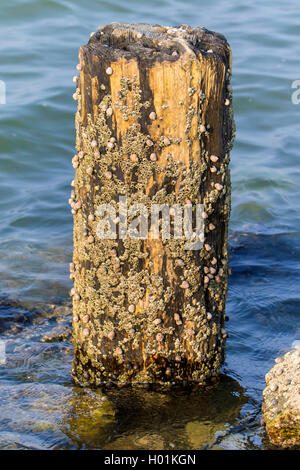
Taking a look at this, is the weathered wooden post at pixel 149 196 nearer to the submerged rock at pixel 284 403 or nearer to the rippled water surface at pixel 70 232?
the rippled water surface at pixel 70 232

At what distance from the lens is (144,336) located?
3.78 meters

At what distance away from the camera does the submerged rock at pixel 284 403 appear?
339cm

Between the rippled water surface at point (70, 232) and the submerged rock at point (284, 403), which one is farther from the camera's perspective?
the rippled water surface at point (70, 232)

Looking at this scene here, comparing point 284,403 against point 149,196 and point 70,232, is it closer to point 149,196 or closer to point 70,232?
point 149,196

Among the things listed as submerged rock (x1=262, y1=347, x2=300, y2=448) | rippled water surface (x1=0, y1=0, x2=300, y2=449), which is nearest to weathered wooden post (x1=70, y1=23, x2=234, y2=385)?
rippled water surface (x1=0, y1=0, x2=300, y2=449)

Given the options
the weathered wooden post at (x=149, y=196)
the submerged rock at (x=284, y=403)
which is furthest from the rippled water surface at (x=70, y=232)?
the weathered wooden post at (x=149, y=196)

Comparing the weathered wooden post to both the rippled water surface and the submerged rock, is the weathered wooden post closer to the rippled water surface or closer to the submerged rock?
the rippled water surface

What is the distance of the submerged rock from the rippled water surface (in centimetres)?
12

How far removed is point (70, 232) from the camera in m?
7.30

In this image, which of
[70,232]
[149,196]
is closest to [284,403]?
[149,196]

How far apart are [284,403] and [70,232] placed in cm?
436

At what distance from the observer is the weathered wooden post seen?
3414mm

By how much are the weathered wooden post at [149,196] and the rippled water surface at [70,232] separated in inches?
13.3
